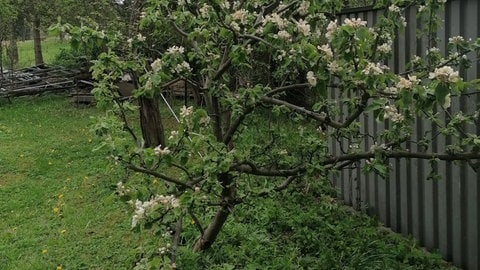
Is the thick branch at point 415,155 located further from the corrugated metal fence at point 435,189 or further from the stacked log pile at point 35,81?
the stacked log pile at point 35,81

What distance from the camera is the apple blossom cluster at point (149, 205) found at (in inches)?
98.8

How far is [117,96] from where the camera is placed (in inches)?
139

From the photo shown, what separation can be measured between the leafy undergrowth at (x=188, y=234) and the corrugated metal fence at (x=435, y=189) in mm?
146

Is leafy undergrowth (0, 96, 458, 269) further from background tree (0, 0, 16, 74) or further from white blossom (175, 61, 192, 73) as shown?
background tree (0, 0, 16, 74)

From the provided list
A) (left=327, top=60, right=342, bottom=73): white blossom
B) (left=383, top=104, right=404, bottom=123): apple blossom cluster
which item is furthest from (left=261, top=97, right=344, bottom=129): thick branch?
(left=327, top=60, right=342, bottom=73): white blossom

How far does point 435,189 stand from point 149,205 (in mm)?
2538

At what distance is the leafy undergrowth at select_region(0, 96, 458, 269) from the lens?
414 centimetres

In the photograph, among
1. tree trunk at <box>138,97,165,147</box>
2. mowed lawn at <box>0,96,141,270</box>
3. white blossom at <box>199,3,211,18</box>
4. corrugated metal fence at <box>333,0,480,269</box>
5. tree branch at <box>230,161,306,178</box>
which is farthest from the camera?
tree trunk at <box>138,97,165,147</box>

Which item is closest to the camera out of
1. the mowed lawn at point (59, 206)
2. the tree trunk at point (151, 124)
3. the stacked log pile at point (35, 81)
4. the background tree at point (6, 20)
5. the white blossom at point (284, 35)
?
the white blossom at point (284, 35)

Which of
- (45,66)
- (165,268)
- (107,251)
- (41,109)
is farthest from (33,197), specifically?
(45,66)

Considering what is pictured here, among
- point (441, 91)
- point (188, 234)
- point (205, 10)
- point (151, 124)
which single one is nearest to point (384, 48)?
point (441, 91)

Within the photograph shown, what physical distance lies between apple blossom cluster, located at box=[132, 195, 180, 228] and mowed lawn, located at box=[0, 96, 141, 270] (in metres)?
0.34

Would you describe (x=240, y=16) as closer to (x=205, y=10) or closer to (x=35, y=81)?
(x=205, y=10)

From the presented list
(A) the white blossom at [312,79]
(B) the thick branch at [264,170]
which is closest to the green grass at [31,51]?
(B) the thick branch at [264,170]
